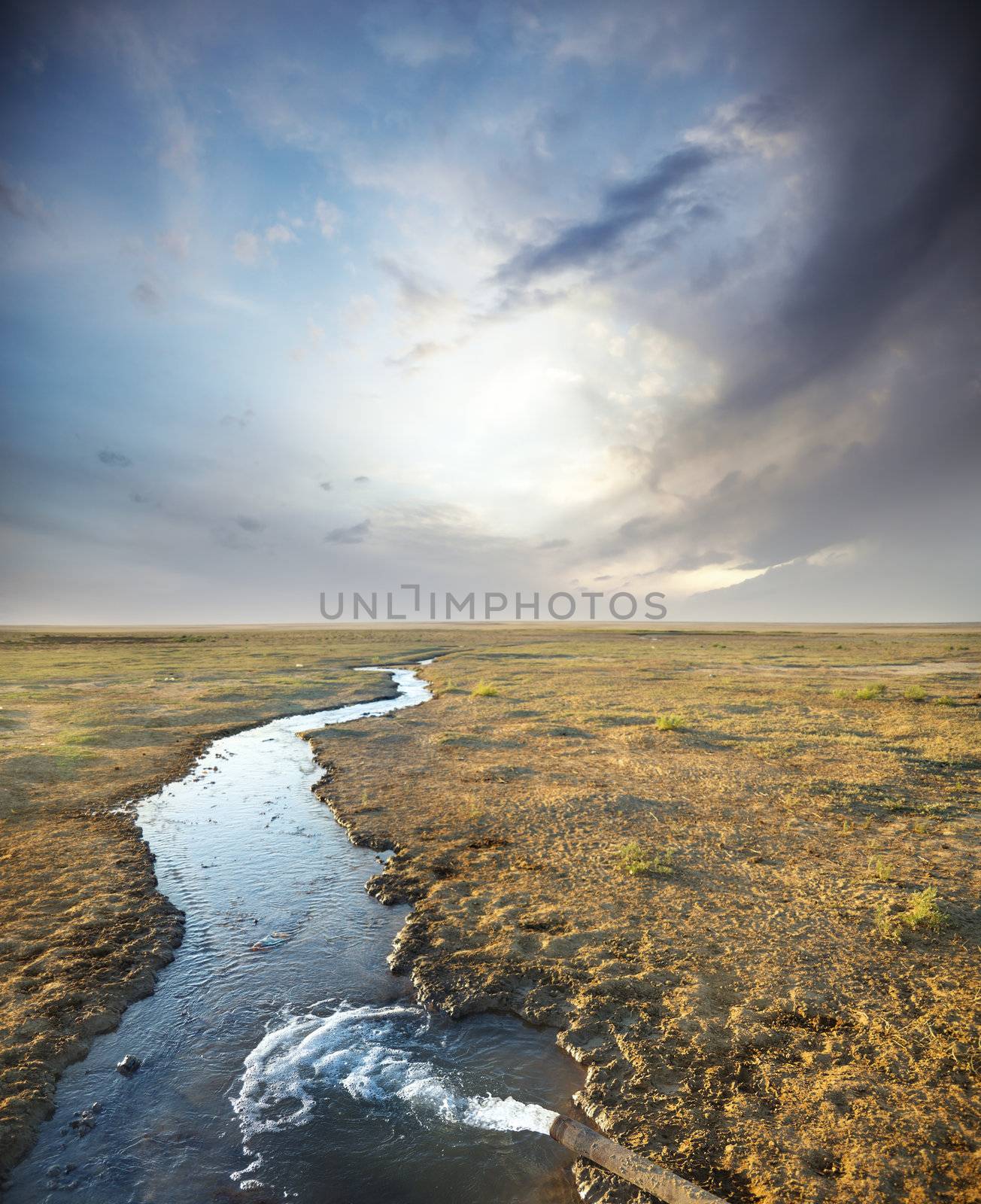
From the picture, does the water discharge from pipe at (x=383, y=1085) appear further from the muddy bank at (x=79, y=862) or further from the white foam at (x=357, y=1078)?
the muddy bank at (x=79, y=862)

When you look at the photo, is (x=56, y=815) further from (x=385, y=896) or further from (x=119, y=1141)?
(x=119, y=1141)

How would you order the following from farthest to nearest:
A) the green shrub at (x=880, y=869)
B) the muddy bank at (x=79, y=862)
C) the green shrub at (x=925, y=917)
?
the green shrub at (x=880, y=869)
the green shrub at (x=925, y=917)
the muddy bank at (x=79, y=862)

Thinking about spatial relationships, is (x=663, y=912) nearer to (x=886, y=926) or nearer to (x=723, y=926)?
(x=723, y=926)

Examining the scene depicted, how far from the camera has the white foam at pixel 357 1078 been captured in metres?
6.24

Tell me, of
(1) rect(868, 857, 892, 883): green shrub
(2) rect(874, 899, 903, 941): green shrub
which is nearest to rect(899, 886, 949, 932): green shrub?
(2) rect(874, 899, 903, 941): green shrub

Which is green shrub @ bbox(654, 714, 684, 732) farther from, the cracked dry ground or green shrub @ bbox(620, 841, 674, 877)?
green shrub @ bbox(620, 841, 674, 877)

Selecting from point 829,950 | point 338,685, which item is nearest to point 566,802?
point 829,950

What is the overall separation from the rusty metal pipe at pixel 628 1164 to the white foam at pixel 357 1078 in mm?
684

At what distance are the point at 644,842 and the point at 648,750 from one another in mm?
8366

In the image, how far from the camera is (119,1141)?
597cm

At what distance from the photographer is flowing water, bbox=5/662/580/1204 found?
5.57 meters

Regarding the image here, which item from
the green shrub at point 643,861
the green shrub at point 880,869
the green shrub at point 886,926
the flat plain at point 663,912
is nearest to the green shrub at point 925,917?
the flat plain at point 663,912

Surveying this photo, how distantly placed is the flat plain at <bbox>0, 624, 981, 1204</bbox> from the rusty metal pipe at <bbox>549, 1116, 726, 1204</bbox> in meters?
0.35

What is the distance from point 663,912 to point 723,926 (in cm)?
98
